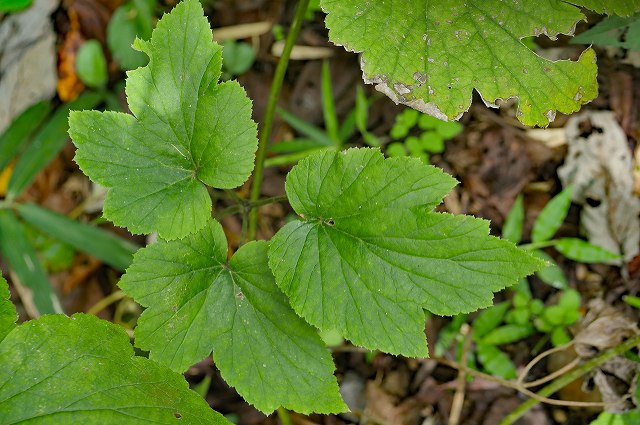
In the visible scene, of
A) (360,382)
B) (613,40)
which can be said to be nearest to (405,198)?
(613,40)

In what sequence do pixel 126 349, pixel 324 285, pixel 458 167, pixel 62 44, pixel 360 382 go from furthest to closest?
pixel 62 44, pixel 458 167, pixel 360 382, pixel 324 285, pixel 126 349

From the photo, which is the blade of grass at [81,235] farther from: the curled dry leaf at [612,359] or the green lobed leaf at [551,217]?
the curled dry leaf at [612,359]

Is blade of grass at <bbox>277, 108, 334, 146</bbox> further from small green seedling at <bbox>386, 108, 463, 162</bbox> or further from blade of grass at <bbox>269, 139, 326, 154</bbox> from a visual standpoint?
small green seedling at <bbox>386, 108, 463, 162</bbox>

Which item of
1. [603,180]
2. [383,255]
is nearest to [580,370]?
[603,180]

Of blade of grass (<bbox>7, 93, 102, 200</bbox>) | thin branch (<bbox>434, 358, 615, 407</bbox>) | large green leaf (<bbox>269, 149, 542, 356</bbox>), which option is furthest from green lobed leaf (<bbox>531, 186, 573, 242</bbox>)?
blade of grass (<bbox>7, 93, 102, 200</bbox>)

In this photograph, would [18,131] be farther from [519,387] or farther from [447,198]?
[519,387]

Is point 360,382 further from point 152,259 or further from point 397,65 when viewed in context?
point 397,65

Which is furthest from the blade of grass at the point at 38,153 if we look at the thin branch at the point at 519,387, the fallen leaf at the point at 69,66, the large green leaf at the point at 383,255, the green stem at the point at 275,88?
the thin branch at the point at 519,387
